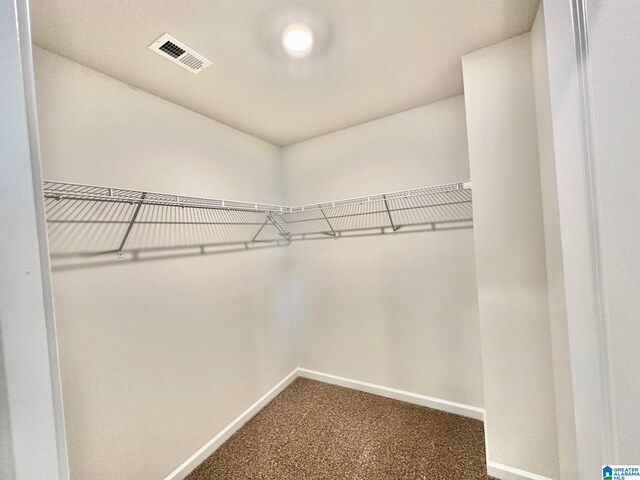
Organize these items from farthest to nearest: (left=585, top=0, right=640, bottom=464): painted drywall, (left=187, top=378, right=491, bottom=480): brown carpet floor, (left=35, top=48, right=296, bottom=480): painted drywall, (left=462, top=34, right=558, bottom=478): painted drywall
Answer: (left=187, top=378, right=491, bottom=480): brown carpet floor → (left=462, top=34, right=558, bottom=478): painted drywall → (left=35, top=48, right=296, bottom=480): painted drywall → (left=585, top=0, right=640, bottom=464): painted drywall

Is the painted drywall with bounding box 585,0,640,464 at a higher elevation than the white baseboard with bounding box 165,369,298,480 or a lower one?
higher

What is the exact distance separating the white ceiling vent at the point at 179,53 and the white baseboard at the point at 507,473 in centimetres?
266

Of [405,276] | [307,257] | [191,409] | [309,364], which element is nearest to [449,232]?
[405,276]

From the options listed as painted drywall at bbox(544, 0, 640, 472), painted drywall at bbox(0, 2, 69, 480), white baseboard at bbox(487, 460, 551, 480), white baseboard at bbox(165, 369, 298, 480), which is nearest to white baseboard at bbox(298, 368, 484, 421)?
white baseboard at bbox(165, 369, 298, 480)

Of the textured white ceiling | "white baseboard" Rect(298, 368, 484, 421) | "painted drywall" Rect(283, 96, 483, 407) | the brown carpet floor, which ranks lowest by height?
the brown carpet floor

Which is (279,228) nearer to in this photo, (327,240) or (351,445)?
(327,240)

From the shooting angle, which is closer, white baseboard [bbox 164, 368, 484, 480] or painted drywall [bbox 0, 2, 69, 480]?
painted drywall [bbox 0, 2, 69, 480]

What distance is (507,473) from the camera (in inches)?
51.6

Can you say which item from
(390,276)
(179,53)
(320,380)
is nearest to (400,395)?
(320,380)

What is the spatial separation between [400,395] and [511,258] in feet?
4.63

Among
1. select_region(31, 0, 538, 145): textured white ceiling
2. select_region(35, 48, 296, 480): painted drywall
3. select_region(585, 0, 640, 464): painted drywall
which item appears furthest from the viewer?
select_region(35, 48, 296, 480): painted drywall

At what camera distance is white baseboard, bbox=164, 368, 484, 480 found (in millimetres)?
1499

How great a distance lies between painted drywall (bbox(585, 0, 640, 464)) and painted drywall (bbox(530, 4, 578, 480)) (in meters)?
0.62

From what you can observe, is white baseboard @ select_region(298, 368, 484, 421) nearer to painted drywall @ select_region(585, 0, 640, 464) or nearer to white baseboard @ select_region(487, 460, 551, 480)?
white baseboard @ select_region(487, 460, 551, 480)
